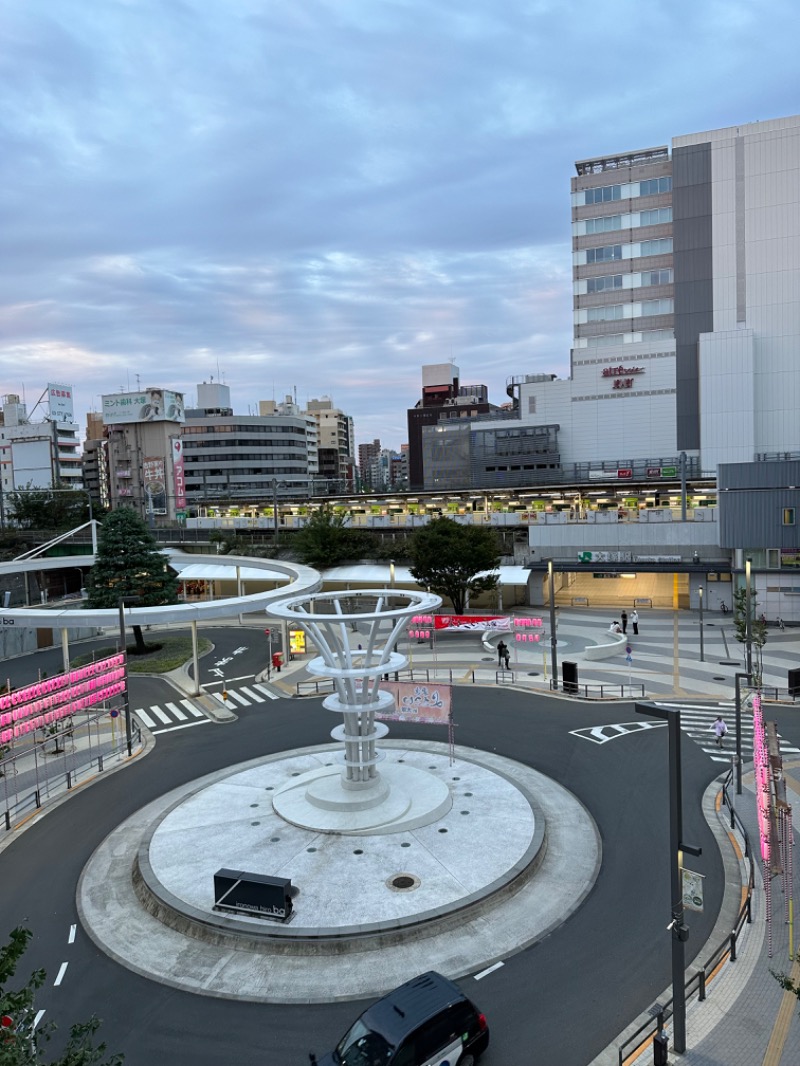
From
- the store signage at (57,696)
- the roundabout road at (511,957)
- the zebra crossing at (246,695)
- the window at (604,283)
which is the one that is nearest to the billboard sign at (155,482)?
the window at (604,283)

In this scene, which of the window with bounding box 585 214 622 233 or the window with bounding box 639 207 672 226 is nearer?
the window with bounding box 639 207 672 226

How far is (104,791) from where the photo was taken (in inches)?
998

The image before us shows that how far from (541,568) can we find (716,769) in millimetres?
35704

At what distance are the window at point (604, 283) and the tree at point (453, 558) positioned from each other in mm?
54511

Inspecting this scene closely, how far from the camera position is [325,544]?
219 ft

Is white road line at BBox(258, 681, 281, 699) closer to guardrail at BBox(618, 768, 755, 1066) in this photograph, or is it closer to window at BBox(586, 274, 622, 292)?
guardrail at BBox(618, 768, 755, 1066)

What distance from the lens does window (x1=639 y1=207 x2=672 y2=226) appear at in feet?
288

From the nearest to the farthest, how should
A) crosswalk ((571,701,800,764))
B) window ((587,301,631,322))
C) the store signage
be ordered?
the store signage
crosswalk ((571,701,800,764))
window ((587,301,631,322))

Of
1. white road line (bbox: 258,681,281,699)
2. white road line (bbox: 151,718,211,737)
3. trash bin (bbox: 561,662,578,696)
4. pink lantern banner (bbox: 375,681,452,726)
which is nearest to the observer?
pink lantern banner (bbox: 375,681,452,726)

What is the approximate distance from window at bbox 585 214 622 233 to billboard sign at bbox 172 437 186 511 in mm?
73055

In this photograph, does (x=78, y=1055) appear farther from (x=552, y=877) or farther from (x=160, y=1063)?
(x=552, y=877)

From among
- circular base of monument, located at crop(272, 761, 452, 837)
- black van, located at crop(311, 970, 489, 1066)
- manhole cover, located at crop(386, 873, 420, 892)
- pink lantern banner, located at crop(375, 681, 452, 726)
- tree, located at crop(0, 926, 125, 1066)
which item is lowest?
manhole cover, located at crop(386, 873, 420, 892)

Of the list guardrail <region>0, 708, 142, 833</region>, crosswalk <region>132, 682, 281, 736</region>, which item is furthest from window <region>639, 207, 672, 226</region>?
guardrail <region>0, 708, 142, 833</region>

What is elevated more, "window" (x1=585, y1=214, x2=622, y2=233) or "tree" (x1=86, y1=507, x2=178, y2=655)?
"window" (x1=585, y1=214, x2=622, y2=233)
